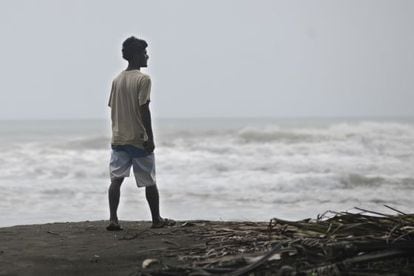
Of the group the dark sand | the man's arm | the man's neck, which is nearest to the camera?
the dark sand

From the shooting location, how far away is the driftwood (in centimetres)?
346

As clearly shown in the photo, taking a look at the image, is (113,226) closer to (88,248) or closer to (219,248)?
(88,248)

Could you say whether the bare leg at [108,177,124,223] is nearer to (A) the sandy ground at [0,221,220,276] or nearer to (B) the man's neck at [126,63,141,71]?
(A) the sandy ground at [0,221,220,276]

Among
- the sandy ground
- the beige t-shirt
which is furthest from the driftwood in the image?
the beige t-shirt

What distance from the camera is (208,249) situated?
14.5 ft

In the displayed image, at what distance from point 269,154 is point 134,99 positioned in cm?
1568

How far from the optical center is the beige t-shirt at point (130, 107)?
5.70 meters

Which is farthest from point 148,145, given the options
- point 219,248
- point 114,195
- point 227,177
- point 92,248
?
point 227,177

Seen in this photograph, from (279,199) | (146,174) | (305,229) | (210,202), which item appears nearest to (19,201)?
(210,202)

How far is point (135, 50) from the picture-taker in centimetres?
588

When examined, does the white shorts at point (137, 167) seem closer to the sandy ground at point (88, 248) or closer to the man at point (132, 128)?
the man at point (132, 128)

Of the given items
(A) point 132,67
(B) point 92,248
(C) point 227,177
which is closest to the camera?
(B) point 92,248

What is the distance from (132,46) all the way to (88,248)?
199 cm

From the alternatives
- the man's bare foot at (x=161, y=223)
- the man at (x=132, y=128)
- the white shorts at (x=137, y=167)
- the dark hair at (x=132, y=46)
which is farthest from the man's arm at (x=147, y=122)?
the man's bare foot at (x=161, y=223)
